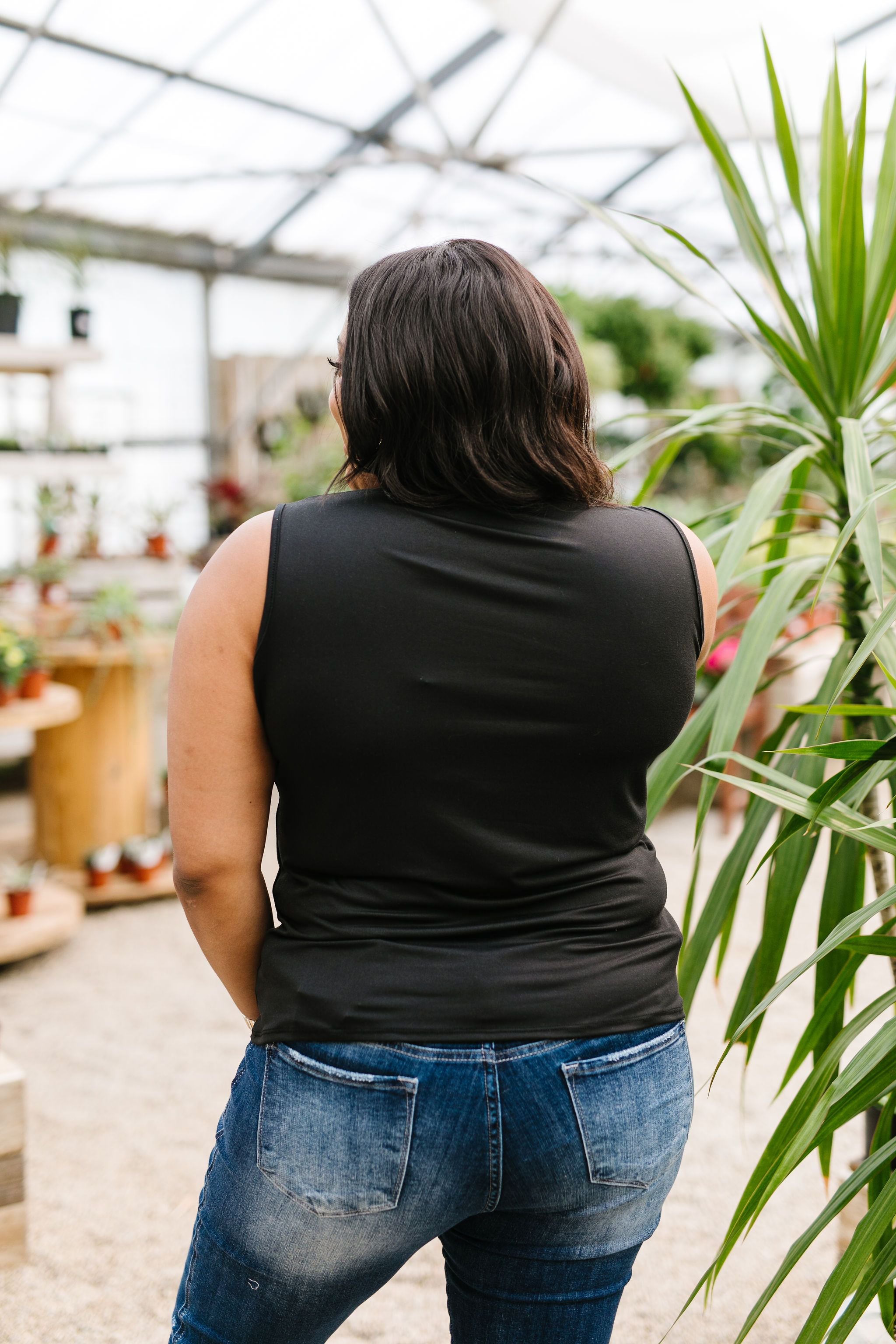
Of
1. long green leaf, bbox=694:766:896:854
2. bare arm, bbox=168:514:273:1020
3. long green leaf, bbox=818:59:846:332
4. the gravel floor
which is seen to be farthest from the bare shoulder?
the gravel floor

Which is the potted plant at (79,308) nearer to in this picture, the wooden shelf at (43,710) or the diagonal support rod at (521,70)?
the wooden shelf at (43,710)

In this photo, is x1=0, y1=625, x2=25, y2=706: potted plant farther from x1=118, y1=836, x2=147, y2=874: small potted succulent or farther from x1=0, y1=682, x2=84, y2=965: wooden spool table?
x1=118, y1=836, x2=147, y2=874: small potted succulent

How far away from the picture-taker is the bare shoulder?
2.58 feet

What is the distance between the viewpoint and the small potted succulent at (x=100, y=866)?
3629 mm

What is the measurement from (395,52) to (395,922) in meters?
5.54

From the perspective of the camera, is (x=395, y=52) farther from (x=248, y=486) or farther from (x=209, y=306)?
(x=209, y=306)

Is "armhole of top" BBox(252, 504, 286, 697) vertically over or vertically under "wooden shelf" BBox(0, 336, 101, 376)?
under

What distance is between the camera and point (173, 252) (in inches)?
308

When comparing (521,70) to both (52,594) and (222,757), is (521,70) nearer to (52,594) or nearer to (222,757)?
(52,594)

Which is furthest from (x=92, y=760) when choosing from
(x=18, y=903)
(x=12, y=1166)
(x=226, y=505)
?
(x=226, y=505)

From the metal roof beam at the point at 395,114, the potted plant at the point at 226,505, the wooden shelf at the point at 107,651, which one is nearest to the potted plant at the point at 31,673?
the wooden shelf at the point at 107,651

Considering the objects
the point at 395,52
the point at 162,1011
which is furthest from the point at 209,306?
the point at 162,1011

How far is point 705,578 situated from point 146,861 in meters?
3.10

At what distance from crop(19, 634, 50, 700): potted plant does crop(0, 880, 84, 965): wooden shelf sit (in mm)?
582
